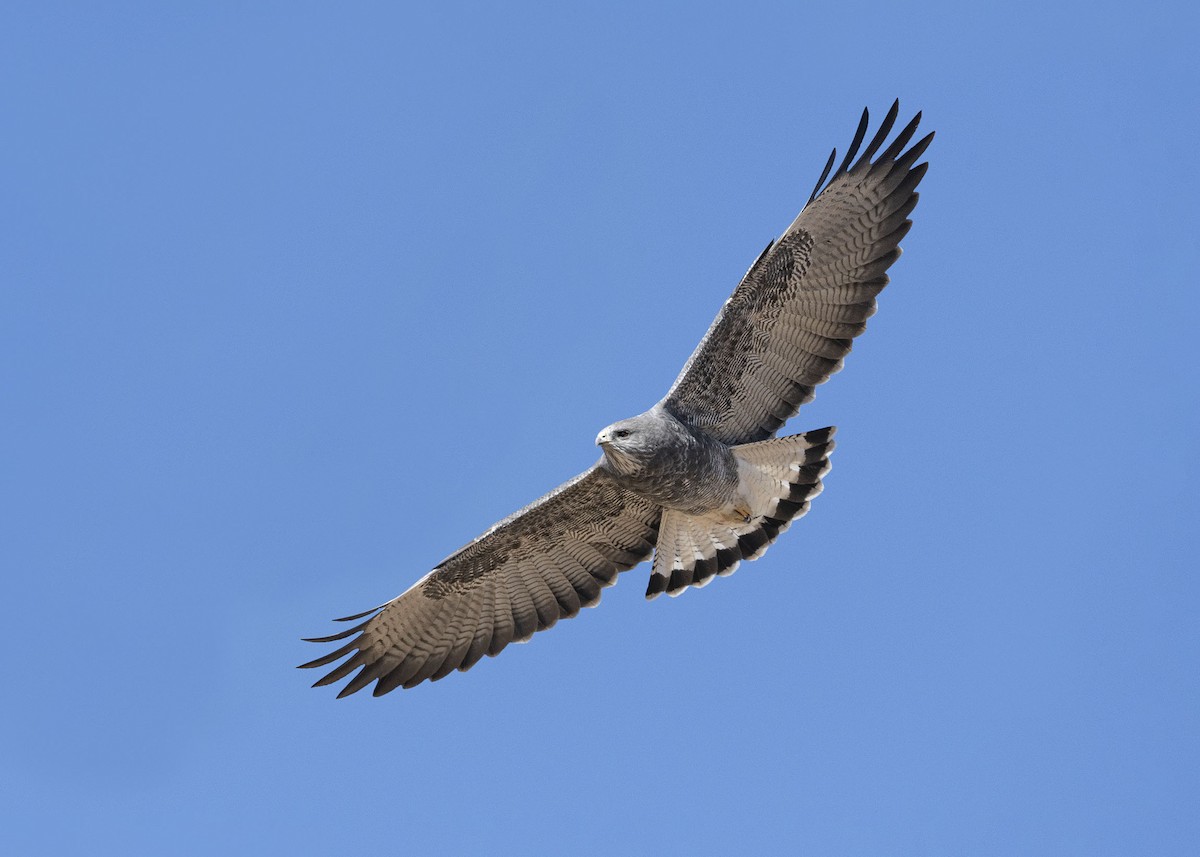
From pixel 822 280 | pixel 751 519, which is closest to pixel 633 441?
pixel 751 519

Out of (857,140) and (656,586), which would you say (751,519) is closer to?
(656,586)

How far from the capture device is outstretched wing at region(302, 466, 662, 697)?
1427 cm

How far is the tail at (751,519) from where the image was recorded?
13820mm

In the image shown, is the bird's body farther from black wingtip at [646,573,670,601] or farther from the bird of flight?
black wingtip at [646,573,670,601]

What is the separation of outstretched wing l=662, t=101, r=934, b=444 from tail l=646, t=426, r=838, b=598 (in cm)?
57

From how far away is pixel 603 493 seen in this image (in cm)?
1404

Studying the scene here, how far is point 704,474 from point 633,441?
671 mm

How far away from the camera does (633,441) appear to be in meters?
13.3

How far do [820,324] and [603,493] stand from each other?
210cm

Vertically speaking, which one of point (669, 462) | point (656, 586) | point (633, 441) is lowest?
point (656, 586)

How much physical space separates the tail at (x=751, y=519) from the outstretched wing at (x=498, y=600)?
29cm

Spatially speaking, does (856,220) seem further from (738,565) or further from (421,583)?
(421,583)

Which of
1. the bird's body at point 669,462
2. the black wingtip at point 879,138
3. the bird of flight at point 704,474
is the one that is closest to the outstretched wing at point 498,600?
the bird of flight at point 704,474

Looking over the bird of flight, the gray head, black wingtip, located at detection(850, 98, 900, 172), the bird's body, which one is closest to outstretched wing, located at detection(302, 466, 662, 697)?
the bird of flight
